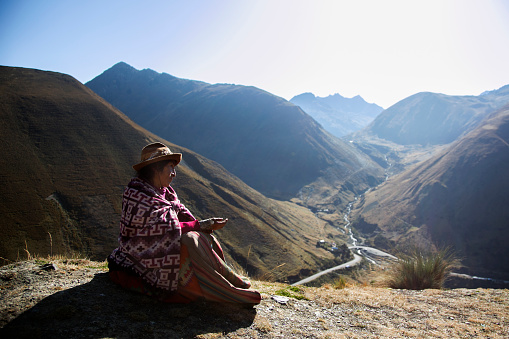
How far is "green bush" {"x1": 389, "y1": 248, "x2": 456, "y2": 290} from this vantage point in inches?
312

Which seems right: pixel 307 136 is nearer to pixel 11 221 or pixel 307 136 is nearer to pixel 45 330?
pixel 11 221

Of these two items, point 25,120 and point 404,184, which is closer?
point 25,120

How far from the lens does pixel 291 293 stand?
19.0ft

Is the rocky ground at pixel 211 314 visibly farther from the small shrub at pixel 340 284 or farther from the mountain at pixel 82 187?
the mountain at pixel 82 187

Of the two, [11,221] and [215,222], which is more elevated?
[215,222]

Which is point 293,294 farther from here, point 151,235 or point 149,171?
point 149,171

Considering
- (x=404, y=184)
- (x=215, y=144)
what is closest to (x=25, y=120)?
(x=404, y=184)

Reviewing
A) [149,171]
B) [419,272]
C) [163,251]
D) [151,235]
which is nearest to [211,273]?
[163,251]

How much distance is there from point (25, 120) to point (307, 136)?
139m

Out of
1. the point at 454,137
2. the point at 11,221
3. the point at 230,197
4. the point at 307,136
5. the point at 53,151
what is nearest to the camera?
the point at 11,221

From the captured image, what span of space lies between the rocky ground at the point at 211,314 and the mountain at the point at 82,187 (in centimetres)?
2176

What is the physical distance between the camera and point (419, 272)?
802 cm

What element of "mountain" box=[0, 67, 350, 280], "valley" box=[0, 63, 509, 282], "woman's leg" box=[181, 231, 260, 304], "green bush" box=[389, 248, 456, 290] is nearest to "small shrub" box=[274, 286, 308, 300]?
"valley" box=[0, 63, 509, 282]

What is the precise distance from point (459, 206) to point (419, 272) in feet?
298
